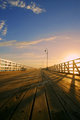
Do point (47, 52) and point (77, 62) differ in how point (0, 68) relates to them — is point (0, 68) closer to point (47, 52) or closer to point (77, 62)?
point (77, 62)

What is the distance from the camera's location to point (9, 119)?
3.92 ft

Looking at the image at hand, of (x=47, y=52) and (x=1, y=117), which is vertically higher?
(x=47, y=52)

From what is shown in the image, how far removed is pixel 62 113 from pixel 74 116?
0.55 feet

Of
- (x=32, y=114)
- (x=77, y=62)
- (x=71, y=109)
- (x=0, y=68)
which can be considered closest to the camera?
(x=32, y=114)

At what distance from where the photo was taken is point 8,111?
4.66 ft

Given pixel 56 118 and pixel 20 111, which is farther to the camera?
pixel 20 111

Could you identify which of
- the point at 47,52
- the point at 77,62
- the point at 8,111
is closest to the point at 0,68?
the point at 77,62

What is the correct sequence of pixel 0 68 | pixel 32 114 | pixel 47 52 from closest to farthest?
1. pixel 32 114
2. pixel 0 68
3. pixel 47 52

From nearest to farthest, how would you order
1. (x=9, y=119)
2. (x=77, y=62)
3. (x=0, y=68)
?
(x=9, y=119) < (x=77, y=62) < (x=0, y=68)

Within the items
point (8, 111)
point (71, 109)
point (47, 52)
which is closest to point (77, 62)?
point (71, 109)

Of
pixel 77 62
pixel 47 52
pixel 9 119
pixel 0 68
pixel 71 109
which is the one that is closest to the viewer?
pixel 9 119

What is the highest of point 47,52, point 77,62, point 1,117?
point 47,52

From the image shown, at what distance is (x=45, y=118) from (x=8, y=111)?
0.58 meters

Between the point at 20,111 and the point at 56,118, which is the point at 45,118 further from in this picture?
the point at 20,111
